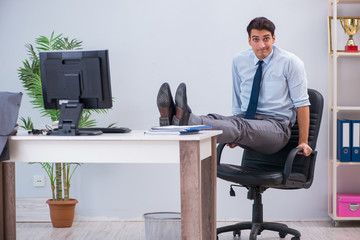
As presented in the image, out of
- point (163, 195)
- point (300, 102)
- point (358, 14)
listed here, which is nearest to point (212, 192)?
point (300, 102)

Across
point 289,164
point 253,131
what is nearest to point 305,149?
point 289,164

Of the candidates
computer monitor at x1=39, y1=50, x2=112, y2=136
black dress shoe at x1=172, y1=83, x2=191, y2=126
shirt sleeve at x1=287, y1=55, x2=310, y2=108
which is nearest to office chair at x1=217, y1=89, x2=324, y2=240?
shirt sleeve at x1=287, y1=55, x2=310, y2=108

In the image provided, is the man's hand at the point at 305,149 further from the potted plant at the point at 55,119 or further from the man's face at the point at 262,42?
the potted plant at the point at 55,119

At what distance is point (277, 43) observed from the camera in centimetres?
433

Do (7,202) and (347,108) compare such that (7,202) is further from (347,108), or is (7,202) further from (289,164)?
Answer: (347,108)

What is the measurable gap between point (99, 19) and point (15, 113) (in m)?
1.95

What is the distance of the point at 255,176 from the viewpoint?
10.8ft

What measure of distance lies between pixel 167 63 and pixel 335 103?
4.30ft

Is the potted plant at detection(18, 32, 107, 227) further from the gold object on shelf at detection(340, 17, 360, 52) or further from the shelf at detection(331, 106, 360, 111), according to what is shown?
the gold object on shelf at detection(340, 17, 360, 52)

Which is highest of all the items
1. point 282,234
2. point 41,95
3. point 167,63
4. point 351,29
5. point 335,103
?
point 351,29

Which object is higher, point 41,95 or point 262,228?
point 41,95

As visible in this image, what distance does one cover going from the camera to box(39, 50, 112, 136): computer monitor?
272cm

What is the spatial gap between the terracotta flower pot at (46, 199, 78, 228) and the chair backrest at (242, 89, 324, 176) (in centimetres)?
136

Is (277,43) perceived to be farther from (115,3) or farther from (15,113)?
(15,113)
